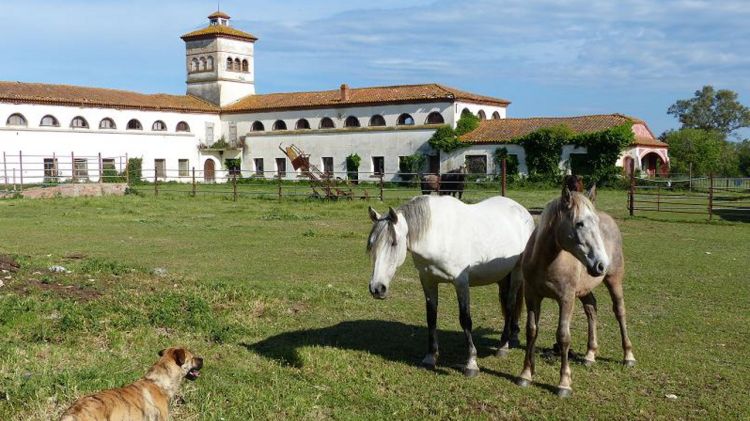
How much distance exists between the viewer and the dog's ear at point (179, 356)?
4.89 meters

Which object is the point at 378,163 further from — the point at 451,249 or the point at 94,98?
the point at 451,249

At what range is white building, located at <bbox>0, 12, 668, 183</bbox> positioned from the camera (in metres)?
43.8

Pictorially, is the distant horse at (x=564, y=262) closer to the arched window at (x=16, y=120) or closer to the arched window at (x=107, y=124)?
the arched window at (x=16, y=120)

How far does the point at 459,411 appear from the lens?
5562mm

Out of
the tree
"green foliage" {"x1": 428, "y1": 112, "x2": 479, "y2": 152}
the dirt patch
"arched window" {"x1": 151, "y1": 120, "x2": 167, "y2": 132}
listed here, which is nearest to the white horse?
the dirt patch

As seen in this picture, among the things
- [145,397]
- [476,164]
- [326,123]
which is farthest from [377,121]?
[145,397]

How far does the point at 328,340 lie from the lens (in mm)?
7477

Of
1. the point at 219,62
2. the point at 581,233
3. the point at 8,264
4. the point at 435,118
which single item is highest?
the point at 219,62

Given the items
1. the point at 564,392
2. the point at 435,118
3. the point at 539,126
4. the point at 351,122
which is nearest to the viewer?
the point at 564,392

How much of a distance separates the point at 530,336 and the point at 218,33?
5124 centimetres

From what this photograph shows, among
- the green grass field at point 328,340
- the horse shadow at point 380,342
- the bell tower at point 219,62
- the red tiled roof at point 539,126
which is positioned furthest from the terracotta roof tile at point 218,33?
the horse shadow at point 380,342

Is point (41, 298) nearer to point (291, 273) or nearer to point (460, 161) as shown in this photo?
point (291, 273)

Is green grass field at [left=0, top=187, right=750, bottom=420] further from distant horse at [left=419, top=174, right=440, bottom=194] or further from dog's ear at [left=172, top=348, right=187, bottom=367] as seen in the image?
distant horse at [left=419, top=174, right=440, bottom=194]

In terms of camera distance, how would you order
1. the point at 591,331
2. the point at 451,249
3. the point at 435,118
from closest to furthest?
the point at 451,249 → the point at 591,331 → the point at 435,118
